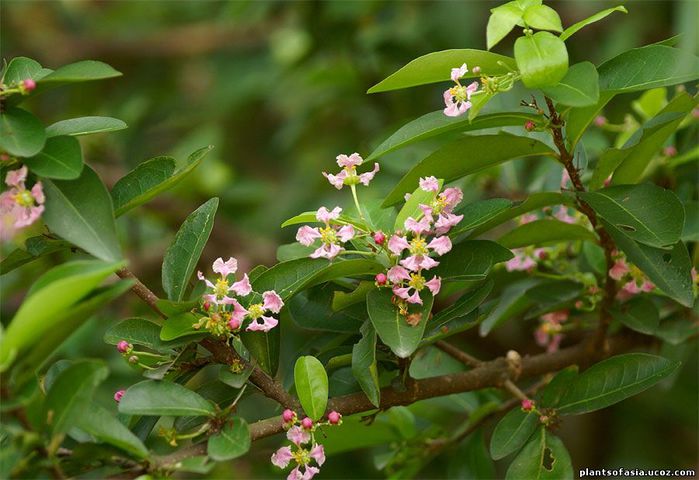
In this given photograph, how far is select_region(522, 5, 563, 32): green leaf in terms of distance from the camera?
857 millimetres

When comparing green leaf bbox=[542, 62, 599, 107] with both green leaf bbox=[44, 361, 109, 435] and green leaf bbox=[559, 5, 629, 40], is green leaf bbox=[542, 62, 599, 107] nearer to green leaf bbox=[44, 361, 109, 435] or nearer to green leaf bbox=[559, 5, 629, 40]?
green leaf bbox=[559, 5, 629, 40]

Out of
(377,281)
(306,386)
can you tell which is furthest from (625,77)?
(306,386)

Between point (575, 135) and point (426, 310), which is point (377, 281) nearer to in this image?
point (426, 310)

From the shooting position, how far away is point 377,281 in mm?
913

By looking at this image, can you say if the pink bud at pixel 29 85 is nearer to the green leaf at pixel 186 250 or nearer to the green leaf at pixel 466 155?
the green leaf at pixel 186 250

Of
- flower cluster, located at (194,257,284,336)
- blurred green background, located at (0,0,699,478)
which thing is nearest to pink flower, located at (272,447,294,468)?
flower cluster, located at (194,257,284,336)

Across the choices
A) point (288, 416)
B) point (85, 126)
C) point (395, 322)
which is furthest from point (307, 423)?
point (85, 126)

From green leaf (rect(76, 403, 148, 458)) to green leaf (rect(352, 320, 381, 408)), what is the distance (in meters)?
0.22

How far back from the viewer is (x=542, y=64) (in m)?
0.84

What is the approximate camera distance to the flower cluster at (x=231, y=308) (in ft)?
2.91

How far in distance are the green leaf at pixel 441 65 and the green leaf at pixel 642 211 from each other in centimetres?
18

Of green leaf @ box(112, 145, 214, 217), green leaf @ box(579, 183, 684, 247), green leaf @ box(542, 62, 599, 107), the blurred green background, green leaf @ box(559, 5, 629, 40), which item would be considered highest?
green leaf @ box(559, 5, 629, 40)

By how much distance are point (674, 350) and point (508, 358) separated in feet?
1.19

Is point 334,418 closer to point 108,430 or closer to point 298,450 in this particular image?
point 298,450
